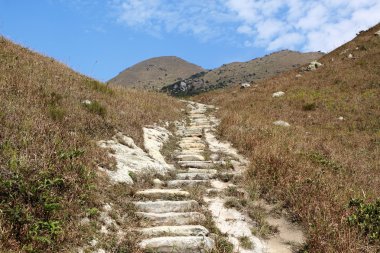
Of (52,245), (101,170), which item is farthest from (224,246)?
(101,170)

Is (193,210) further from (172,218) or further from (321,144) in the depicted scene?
(321,144)

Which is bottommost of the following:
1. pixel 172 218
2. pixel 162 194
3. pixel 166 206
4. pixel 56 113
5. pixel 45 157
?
pixel 172 218

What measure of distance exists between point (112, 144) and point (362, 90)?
16001 millimetres

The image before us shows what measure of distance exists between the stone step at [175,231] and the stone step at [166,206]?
0.73 meters

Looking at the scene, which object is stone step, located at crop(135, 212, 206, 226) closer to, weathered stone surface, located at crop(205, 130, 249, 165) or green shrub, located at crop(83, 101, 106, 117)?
weathered stone surface, located at crop(205, 130, 249, 165)

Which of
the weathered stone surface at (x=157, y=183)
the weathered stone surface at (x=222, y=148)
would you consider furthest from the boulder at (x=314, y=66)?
the weathered stone surface at (x=157, y=183)

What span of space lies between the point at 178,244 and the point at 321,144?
24.3 feet

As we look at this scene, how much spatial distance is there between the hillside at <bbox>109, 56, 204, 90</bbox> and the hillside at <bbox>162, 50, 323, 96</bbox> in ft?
65.1

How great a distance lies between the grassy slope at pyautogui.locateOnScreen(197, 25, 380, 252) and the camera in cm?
561

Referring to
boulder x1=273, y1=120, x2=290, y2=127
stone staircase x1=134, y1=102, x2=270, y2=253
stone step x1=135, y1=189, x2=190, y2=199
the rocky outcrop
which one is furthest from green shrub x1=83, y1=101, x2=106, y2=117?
boulder x1=273, y1=120, x2=290, y2=127

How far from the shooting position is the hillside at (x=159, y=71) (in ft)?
442

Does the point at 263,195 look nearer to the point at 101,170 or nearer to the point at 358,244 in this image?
the point at 358,244

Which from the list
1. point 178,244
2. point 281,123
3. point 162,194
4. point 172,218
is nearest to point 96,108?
point 162,194

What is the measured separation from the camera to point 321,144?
11062 mm
